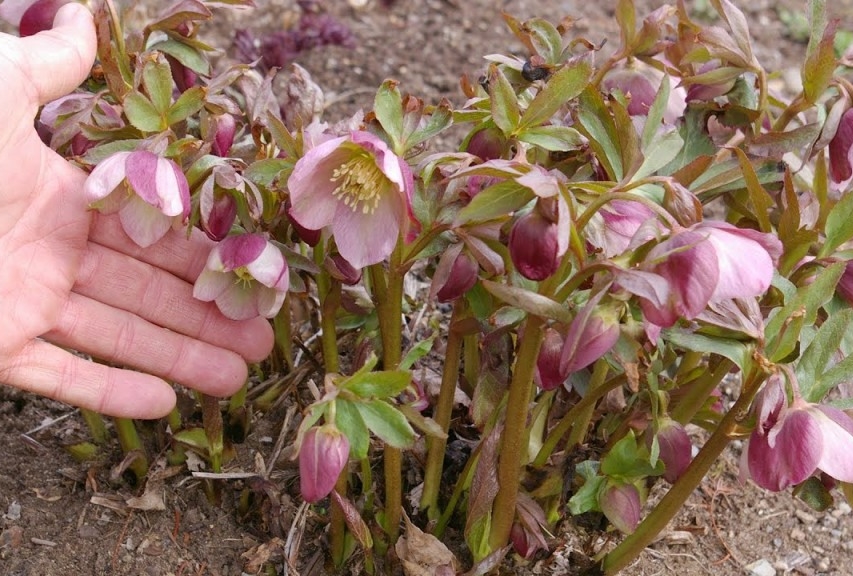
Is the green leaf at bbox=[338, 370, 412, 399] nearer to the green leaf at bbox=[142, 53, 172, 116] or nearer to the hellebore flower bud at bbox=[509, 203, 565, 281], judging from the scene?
the hellebore flower bud at bbox=[509, 203, 565, 281]

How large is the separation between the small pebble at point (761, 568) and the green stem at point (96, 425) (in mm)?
895

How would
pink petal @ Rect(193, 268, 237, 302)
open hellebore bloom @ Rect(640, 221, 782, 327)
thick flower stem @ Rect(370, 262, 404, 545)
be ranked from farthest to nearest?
1. pink petal @ Rect(193, 268, 237, 302)
2. thick flower stem @ Rect(370, 262, 404, 545)
3. open hellebore bloom @ Rect(640, 221, 782, 327)

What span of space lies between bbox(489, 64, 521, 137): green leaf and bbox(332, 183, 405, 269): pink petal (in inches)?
5.2

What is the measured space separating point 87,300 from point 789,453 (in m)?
0.82

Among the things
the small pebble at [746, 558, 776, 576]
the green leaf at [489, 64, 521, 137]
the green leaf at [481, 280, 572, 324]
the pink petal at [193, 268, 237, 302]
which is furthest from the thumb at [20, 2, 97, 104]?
the small pebble at [746, 558, 776, 576]

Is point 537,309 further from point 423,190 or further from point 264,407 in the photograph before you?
point 264,407

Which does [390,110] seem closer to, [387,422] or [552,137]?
[552,137]

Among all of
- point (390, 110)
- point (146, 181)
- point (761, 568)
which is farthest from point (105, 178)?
point (761, 568)

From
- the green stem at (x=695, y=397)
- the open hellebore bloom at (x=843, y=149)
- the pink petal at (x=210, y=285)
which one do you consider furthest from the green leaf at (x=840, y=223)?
the pink petal at (x=210, y=285)

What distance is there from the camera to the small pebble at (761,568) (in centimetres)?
131

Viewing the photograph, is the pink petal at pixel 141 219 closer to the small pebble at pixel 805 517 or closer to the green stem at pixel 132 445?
the green stem at pixel 132 445

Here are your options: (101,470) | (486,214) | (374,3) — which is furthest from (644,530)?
(374,3)

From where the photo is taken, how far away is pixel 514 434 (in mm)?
998

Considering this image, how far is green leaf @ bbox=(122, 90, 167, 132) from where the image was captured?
40.9 inches
